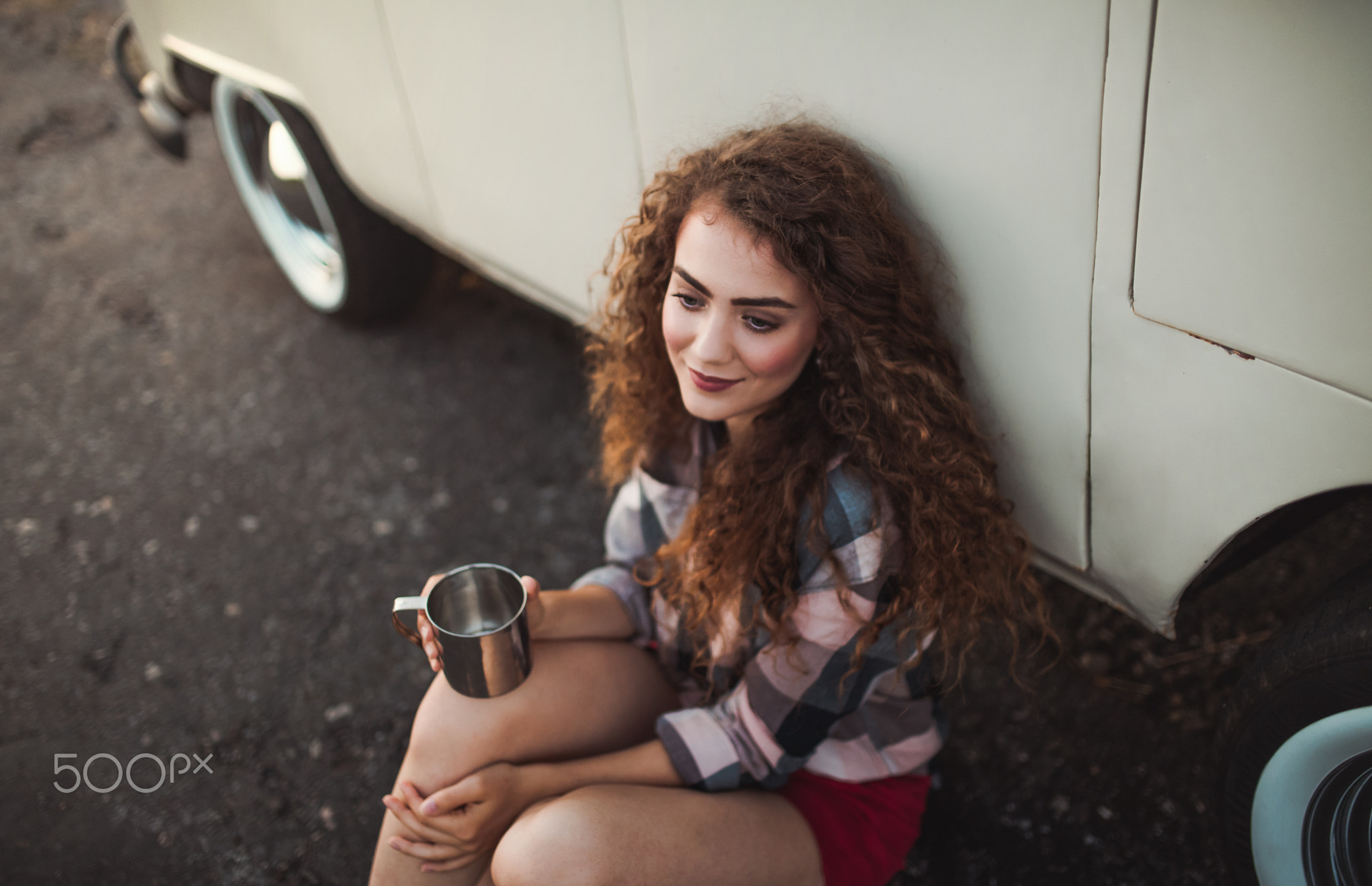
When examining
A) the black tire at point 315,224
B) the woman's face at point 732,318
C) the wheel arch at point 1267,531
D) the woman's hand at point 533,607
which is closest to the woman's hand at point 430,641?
the woman's hand at point 533,607

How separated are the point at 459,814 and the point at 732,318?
790mm

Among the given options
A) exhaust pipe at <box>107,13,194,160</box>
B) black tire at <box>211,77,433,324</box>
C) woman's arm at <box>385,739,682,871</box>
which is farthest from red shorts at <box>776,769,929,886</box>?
exhaust pipe at <box>107,13,194,160</box>

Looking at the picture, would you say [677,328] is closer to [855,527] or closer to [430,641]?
[855,527]

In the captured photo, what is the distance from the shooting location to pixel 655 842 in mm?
1269

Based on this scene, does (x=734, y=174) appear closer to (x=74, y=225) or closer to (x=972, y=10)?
(x=972, y=10)

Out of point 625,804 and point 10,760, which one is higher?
point 625,804

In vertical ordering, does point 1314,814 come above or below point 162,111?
below

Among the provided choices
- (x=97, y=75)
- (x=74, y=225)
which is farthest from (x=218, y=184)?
(x=97, y=75)

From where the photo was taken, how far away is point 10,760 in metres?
1.84

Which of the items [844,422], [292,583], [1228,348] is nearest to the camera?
[1228,348]

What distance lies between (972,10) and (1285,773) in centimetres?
102

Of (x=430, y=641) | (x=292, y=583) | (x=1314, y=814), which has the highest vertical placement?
(x=430, y=641)

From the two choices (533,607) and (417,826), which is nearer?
(417,826)

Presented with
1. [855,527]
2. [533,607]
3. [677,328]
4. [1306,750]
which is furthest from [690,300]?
[1306,750]
